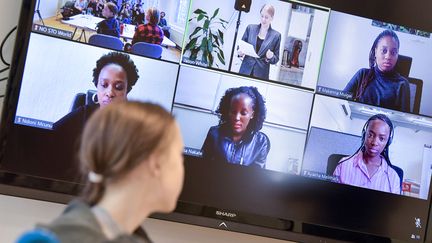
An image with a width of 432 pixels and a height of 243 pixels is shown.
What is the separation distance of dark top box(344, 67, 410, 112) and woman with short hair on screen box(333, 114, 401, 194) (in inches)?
2.3

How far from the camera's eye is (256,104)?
78.7 inches

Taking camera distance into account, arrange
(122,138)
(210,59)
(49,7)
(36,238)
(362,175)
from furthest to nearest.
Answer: (362,175) → (210,59) → (49,7) → (122,138) → (36,238)

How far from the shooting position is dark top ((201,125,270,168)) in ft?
6.46

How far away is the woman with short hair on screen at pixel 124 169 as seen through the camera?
3.61ft

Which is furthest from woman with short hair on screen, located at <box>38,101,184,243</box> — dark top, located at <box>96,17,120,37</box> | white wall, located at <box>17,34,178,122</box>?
dark top, located at <box>96,17,120,37</box>

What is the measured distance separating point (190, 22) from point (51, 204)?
794 mm

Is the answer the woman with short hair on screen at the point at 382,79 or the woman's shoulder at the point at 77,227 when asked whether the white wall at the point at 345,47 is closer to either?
the woman with short hair on screen at the point at 382,79

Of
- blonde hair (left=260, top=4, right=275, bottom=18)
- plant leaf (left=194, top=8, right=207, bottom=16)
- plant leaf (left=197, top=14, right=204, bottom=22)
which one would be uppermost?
blonde hair (left=260, top=4, right=275, bottom=18)

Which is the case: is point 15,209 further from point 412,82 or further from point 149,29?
point 412,82

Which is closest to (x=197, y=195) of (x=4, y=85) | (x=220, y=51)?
(x=220, y=51)

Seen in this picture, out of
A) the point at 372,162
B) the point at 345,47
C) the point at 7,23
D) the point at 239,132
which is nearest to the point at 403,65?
the point at 345,47

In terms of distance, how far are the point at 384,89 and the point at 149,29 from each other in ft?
2.89

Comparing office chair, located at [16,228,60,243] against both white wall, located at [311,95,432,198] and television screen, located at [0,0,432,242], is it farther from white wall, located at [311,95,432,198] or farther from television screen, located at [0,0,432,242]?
white wall, located at [311,95,432,198]

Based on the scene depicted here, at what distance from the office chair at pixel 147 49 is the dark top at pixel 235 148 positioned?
1.04ft
